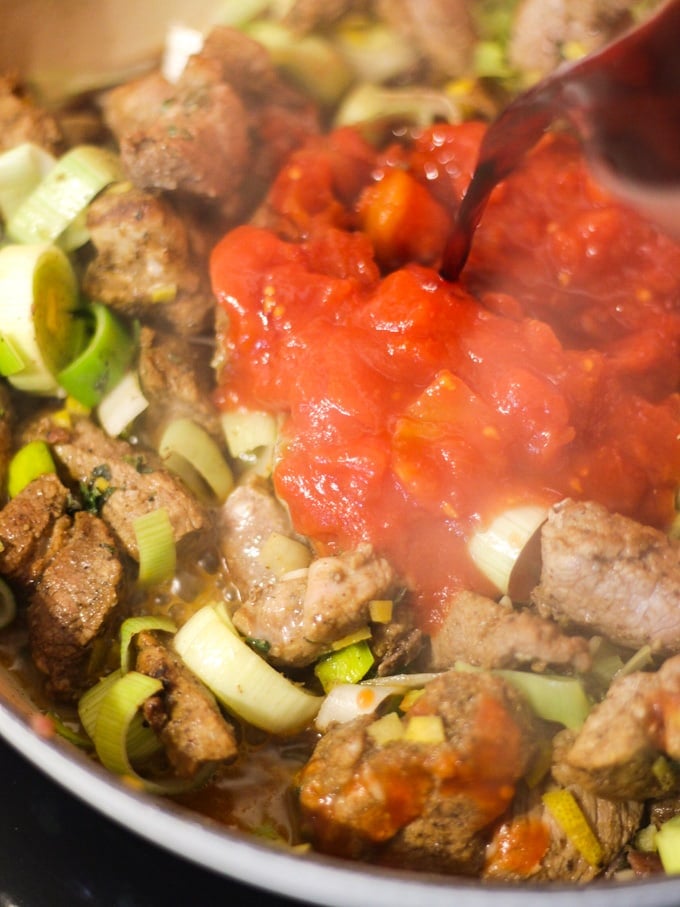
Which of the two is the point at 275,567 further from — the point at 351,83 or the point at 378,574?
the point at 351,83

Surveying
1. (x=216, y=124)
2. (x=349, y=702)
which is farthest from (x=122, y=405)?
(x=349, y=702)

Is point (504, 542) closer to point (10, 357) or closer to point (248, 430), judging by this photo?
point (248, 430)

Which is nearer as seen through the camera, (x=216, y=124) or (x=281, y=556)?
(x=281, y=556)

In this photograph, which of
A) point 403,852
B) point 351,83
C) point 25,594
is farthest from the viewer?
point 351,83

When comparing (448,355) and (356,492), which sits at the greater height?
(448,355)

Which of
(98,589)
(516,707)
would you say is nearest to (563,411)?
(516,707)

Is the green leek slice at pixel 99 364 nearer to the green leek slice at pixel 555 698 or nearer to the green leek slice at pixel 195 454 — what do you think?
the green leek slice at pixel 195 454
